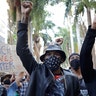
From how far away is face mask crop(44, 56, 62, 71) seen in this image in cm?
356

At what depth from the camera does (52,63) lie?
3.55 m

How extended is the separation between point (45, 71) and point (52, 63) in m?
0.11

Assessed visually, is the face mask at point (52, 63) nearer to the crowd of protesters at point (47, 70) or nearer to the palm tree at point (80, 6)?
the crowd of protesters at point (47, 70)

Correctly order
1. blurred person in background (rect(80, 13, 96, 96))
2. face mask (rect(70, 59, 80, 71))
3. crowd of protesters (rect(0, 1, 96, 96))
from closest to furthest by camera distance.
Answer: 1. blurred person in background (rect(80, 13, 96, 96))
2. crowd of protesters (rect(0, 1, 96, 96))
3. face mask (rect(70, 59, 80, 71))

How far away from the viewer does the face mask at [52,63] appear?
3.56 m

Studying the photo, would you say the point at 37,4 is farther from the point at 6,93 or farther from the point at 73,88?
the point at 73,88

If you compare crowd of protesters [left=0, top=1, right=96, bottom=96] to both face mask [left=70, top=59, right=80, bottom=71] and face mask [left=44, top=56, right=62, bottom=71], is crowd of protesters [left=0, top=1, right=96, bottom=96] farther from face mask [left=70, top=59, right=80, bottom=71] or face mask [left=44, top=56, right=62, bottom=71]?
face mask [left=70, top=59, right=80, bottom=71]

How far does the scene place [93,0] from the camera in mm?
17938

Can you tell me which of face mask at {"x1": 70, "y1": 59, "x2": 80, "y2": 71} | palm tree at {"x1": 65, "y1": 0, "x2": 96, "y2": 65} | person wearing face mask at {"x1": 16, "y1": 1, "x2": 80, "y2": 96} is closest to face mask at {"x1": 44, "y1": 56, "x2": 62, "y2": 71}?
person wearing face mask at {"x1": 16, "y1": 1, "x2": 80, "y2": 96}

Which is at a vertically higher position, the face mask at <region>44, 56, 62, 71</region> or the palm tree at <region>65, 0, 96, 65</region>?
the palm tree at <region>65, 0, 96, 65</region>

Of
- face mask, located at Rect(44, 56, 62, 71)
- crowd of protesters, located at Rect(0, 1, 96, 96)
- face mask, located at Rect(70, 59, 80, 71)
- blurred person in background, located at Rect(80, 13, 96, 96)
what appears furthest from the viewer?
face mask, located at Rect(70, 59, 80, 71)

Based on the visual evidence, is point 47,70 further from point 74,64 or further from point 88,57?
point 74,64

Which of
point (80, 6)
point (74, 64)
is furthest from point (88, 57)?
point (80, 6)

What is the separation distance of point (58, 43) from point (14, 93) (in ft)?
3.62
